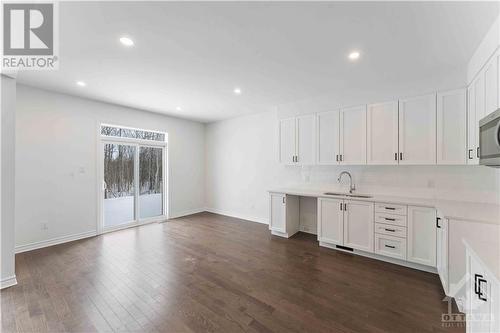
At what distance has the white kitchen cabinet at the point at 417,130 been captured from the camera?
2883 mm

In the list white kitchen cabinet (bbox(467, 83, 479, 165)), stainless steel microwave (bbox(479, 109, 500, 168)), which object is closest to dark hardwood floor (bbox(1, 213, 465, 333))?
stainless steel microwave (bbox(479, 109, 500, 168))

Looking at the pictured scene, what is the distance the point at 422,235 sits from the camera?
2.70 m

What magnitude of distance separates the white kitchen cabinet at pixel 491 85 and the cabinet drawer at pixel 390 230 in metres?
1.66

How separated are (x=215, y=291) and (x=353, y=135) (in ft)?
10.5

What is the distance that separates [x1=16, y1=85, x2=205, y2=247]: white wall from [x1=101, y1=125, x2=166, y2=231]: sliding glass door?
0.83 ft

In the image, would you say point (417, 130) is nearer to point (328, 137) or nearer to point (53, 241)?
point (328, 137)

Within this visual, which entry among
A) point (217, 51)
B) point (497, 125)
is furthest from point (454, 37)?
point (217, 51)

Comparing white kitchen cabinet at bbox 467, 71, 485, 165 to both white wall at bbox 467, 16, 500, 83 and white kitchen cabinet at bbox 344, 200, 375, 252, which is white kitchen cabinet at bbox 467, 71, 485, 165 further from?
white kitchen cabinet at bbox 344, 200, 375, 252

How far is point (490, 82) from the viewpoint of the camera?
6.72 ft

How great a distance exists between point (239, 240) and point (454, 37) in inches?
158

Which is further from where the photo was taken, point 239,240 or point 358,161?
point 239,240

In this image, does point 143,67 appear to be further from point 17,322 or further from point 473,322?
point 473,322

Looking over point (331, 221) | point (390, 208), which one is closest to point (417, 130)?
point (390, 208)

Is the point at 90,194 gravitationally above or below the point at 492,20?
below
